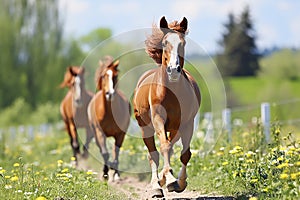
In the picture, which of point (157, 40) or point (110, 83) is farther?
point (110, 83)

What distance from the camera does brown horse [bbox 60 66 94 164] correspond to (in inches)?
588

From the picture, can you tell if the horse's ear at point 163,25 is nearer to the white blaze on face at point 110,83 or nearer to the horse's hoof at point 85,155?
the white blaze on face at point 110,83

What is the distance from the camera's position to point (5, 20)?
3978 cm

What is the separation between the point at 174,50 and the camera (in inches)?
296

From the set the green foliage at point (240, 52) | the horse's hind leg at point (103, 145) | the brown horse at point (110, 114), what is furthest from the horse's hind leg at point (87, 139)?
the green foliage at point (240, 52)

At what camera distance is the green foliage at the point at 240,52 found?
Result: 232 ft

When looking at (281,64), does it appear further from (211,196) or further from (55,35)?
(211,196)

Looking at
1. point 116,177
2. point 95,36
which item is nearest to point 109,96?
point 116,177

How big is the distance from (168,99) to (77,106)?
7543 millimetres

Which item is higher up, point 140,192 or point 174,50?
point 174,50

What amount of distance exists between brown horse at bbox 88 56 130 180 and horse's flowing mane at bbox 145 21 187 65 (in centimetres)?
370

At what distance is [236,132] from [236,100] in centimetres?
4615

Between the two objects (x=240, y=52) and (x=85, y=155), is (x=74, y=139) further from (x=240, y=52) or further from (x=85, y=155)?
(x=240, y=52)

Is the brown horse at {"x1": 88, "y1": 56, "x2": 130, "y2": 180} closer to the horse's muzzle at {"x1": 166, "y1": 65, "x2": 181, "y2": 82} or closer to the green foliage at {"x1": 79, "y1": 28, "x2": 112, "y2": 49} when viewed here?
the horse's muzzle at {"x1": 166, "y1": 65, "x2": 181, "y2": 82}
